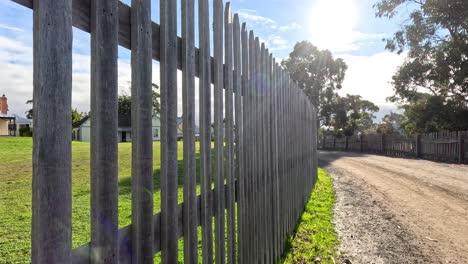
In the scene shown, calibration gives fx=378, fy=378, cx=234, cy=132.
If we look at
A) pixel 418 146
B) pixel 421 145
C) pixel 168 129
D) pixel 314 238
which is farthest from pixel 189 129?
pixel 418 146

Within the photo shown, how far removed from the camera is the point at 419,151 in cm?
2327

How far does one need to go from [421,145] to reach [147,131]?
2456 centimetres

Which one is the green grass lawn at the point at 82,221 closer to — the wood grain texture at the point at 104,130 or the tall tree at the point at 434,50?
the wood grain texture at the point at 104,130

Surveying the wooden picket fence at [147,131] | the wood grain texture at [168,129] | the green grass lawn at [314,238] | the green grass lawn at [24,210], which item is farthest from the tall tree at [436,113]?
the wood grain texture at [168,129]

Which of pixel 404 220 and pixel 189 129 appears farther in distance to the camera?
pixel 404 220

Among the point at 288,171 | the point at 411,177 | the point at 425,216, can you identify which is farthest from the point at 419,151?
the point at 288,171

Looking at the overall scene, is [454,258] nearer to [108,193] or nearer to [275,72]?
[275,72]

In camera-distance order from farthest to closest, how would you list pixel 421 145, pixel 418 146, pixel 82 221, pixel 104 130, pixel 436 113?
1. pixel 436 113
2. pixel 418 146
3. pixel 421 145
4. pixel 82 221
5. pixel 104 130

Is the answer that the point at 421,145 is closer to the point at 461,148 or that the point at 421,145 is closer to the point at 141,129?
the point at 461,148

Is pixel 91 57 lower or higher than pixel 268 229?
higher

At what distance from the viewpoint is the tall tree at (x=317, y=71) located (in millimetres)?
53938

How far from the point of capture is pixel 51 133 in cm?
118

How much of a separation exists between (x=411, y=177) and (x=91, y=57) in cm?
1270

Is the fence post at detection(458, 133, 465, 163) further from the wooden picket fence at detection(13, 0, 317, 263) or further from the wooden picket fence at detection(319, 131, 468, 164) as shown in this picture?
the wooden picket fence at detection(13, 0, 317, 263)
